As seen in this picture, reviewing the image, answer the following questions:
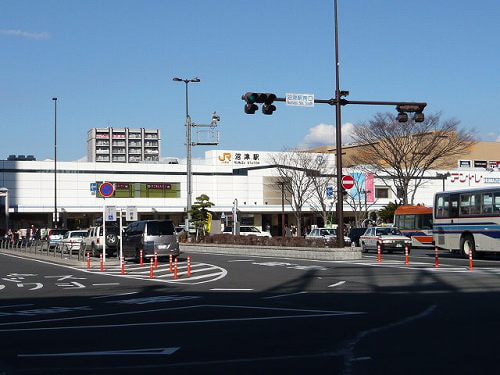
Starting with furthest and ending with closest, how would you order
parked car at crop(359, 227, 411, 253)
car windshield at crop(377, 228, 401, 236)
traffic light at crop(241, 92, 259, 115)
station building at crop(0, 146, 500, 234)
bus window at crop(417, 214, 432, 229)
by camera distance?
station building at crop(0, 146, 500, 234)
bus window at crop(417, 214, 432, 229)
car windshield at crop(377, 228, 401, 236)
parked car at crop(359, 227, 411, 253)
traffic light at crop(241, 92, 259, 115)

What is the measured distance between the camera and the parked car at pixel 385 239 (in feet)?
139

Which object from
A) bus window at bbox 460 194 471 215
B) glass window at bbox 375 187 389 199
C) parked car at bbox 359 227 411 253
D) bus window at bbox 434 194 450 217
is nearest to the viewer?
bus window at bbox 460 194 471 215

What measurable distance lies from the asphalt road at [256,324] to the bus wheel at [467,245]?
29.0 ft

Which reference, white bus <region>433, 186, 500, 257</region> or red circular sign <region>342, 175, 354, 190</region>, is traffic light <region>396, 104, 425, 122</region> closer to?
red circular sign <region>342, 175, 354, 190</region>

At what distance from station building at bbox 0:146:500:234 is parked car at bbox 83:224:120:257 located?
35.3 metres

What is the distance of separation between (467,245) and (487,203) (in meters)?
2.40

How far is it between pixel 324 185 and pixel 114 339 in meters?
62.2

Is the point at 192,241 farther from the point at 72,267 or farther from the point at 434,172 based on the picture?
the point at 434,172

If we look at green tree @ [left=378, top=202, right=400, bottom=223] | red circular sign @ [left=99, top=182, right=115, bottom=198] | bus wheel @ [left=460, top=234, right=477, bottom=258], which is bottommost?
bus wheel @ [left=460, top=234, right=477, bottom=258]

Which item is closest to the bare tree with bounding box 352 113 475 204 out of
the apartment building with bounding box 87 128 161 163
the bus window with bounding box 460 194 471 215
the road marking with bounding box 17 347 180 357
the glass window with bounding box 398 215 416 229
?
the glass window with bounding box 398 215 416 229

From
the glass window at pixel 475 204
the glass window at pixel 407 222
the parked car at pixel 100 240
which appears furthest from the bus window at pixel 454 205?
the parked car at pixel 100 240

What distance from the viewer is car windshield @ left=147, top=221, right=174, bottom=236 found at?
34031 mm

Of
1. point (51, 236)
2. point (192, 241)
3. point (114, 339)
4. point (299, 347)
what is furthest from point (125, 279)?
point (51, 236)

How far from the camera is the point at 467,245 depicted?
112ft
